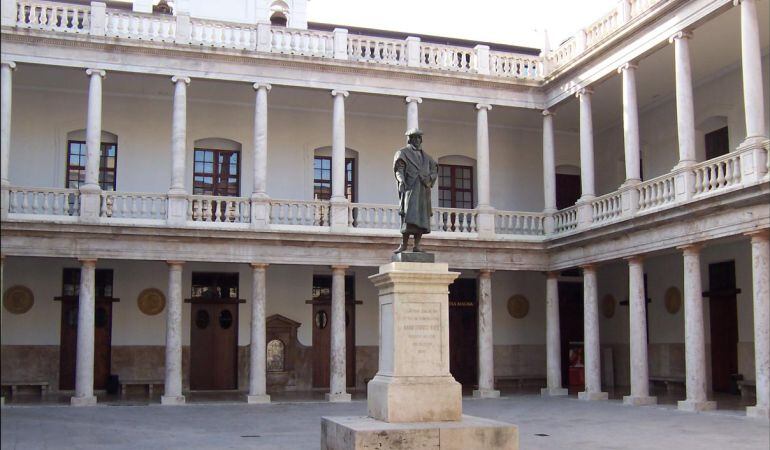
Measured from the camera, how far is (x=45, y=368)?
22375 mm

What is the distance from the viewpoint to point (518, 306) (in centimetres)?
2683

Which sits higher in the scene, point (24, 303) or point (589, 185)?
point (589, 185)

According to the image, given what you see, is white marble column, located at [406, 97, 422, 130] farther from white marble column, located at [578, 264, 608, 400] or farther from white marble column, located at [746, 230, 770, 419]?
white marble column, located at [746, 230, 770, 419]

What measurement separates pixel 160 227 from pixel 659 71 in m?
13.1

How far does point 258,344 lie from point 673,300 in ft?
38.4

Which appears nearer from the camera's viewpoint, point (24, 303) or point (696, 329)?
point (696, 329)

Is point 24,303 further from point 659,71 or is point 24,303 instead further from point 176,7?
point 659,71

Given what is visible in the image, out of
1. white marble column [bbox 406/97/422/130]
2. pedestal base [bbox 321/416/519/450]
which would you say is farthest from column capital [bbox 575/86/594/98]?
pedestal base [bbox 321/416/519/450]

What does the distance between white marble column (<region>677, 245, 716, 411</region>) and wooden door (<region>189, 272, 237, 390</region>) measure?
12321mm

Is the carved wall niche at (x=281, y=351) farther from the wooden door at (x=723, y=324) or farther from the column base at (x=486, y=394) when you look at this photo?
the wooden door at (x=723, y=324)

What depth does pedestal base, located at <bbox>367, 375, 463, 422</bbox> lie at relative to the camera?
9.50 m

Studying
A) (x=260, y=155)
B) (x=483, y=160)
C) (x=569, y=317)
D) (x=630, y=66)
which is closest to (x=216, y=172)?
(x=260, y=155)

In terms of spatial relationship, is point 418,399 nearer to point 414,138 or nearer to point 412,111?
point 414,138

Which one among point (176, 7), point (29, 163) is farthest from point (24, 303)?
point (176, 7)
